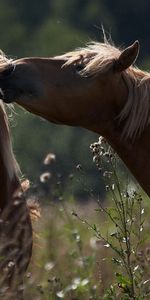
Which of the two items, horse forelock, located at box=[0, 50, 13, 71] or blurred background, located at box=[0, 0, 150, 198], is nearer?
horse forelock, located at box=[0, 50, 13, 71]

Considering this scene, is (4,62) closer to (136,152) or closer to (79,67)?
(79,67)

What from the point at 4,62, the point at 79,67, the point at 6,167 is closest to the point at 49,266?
the point at 6,167

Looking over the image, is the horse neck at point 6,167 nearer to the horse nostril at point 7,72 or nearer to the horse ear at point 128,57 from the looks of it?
the horse nostril at point 7,72

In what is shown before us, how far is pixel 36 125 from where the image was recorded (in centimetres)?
3206

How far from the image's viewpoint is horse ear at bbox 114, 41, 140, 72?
8180mm

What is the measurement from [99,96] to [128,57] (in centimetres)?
31

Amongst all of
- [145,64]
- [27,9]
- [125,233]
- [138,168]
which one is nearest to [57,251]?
[125,233]

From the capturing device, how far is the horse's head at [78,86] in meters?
8.20

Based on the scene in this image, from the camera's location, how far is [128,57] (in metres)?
8.20

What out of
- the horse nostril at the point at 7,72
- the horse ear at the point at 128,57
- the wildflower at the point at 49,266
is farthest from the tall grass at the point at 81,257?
the horse nostril at the point at 7,72

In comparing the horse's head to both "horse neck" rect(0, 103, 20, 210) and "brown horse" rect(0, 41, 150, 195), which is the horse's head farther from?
"horse neck" rect(0, 103, 20, 210)

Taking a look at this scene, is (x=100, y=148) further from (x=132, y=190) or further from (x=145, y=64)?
(x=145, y=64)

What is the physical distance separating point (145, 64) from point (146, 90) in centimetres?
2838

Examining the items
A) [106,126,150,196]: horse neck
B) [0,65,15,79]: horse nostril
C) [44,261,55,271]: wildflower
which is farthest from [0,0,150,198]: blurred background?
[44,261,55,271]: wildflower
